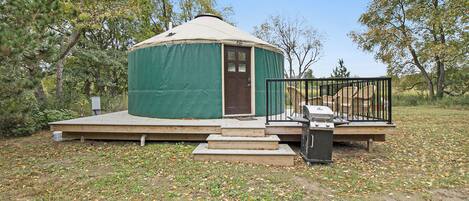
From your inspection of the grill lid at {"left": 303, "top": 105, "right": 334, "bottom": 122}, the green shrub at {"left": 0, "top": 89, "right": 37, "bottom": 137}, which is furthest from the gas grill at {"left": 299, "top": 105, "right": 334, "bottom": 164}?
the green shrub at {"left": 0, "top": 89, "right": 37, "bottom": 137}

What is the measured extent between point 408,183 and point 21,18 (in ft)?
17.7

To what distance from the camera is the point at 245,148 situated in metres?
4.06

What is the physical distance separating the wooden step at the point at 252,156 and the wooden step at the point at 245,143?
5.4 inches

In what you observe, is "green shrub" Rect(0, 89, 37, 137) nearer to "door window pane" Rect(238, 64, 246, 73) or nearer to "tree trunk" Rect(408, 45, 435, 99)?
"door window pane" Rect(238, 64, 246, 73)

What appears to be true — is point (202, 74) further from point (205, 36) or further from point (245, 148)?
point (245, 148)

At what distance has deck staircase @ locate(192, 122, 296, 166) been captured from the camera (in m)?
3.79

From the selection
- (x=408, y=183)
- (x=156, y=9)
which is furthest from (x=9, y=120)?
(x=156, y=9)

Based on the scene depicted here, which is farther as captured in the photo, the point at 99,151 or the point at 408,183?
the point at 99,151

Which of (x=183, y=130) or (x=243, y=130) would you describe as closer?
(x=243, y=130)

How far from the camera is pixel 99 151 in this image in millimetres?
4566

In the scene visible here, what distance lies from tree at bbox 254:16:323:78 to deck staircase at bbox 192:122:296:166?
21.3m

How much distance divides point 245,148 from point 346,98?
2687 millimetres

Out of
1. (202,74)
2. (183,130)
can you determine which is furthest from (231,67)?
(183,130)

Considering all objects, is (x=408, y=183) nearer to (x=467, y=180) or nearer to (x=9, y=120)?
(x=467, y=180)
